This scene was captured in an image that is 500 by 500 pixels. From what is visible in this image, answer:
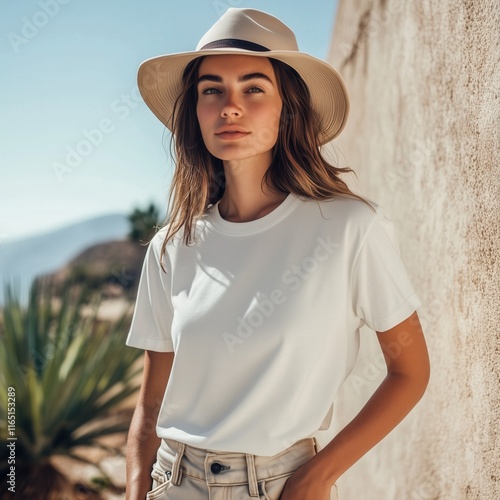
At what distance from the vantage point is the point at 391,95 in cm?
293

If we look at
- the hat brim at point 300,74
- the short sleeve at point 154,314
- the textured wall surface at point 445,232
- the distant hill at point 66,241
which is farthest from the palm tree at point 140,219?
the short sleeve at point 154,314

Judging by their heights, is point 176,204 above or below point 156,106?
below

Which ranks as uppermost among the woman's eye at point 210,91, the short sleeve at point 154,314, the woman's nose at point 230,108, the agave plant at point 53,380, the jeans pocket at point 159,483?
the woman's eye at point 210,91

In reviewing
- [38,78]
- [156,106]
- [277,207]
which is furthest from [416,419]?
[38,78]

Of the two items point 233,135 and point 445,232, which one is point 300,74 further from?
point 445,232

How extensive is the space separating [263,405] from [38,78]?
3698cm

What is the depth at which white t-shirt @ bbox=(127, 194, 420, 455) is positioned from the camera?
57.7 inches

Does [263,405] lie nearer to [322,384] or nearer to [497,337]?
[322,384]

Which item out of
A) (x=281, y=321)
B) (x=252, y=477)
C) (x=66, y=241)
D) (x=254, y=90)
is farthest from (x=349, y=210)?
(x=66, y=241)

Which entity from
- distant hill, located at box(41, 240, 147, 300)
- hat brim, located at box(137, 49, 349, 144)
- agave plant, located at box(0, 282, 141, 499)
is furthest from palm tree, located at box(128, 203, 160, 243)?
hat brim, located at box(137, 49, 349, 144)

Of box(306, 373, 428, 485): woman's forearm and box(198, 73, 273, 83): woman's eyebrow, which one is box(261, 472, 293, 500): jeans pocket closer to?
box(306, 373, 428, 485): woman's forearm

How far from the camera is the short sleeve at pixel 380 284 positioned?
56.2 inches

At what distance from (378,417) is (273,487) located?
0.28 metres

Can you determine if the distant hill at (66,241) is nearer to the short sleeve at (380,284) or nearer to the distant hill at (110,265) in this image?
the distant hill at (110,265)
